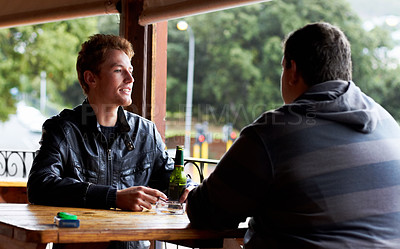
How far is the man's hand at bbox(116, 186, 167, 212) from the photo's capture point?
6.36ft

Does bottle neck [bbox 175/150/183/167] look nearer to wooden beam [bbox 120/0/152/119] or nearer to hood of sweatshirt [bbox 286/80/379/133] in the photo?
hood of sweatshirt [bbox 286/80/379/133]

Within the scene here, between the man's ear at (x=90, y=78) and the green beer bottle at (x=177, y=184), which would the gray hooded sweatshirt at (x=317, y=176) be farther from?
the man's ear at (x=90, y=78)

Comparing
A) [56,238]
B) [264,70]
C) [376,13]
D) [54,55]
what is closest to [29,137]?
[54,55]

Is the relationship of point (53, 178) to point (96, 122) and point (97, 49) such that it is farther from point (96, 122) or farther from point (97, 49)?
point (97, 49)

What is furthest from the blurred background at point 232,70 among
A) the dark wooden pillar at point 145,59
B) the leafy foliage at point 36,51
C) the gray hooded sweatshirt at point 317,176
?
the gray hooded sweatshirt at point 317,176

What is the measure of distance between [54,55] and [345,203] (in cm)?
1714

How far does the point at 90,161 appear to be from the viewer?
2.21 metres

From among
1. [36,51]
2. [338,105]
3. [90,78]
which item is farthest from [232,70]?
[338,105]

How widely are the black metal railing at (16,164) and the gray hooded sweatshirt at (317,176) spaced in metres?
3.76

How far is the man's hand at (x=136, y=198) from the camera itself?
194 centimetres

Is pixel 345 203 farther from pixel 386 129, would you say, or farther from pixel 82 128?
pixel 82 128

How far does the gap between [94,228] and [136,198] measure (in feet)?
1.29

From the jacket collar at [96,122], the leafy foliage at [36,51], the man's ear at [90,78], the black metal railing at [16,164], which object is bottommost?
the black metal railing at [16,164]

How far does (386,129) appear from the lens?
1585mm
